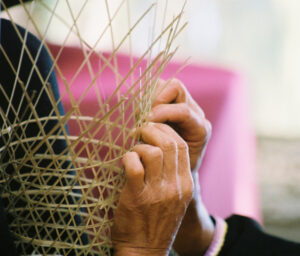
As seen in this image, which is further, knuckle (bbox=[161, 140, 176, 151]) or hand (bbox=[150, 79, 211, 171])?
hand (bbox=[150, 79, 211, 171])

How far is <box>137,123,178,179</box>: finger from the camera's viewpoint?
1.61ft

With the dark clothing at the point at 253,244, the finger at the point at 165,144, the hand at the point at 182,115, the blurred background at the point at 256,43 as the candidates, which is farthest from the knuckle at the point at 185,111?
the blurred background at the point at 256,43

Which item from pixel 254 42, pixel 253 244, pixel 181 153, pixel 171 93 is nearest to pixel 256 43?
pixel 254 42

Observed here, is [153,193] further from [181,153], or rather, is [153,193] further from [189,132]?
[189,132]

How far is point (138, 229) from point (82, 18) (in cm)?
223

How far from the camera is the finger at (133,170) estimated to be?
1.50 feet

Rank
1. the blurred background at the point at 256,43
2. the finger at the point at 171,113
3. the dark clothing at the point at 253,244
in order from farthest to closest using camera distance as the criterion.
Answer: the blurred background at the point at 256,43, the dark clothing at the point at 253,244, the finger at the point at 171,113

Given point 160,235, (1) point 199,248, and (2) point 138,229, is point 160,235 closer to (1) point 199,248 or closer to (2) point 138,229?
(2) point 138,229

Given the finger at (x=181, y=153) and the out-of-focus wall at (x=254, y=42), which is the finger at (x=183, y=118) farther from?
the out-of-focus wall at (x=254, y=42)

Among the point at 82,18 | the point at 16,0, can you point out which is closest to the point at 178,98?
the point at 16,0

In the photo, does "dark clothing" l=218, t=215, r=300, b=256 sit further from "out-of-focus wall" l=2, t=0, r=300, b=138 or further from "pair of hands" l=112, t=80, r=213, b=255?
"out-of-focus wall" l=2, t=0, r=300, b=138

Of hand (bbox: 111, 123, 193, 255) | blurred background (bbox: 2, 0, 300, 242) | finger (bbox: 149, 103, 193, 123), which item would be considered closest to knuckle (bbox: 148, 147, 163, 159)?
hand (bbox: 111, 123, 193, 255)

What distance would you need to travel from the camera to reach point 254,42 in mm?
2795

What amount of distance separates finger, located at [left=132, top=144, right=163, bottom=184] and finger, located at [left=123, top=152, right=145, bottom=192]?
12 mm
